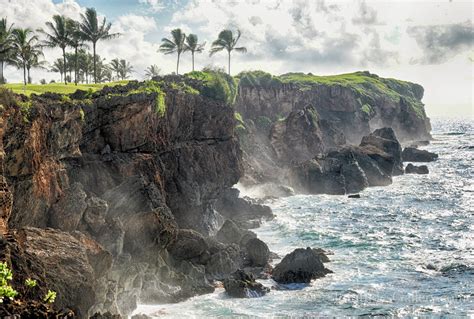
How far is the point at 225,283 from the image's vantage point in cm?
3834

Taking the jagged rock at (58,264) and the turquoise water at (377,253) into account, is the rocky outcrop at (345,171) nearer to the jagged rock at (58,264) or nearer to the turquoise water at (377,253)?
the turquoise water at (377,253)

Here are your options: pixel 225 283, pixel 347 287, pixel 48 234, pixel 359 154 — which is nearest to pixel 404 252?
pixel 347 287

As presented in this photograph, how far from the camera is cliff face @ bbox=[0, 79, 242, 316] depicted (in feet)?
90.4

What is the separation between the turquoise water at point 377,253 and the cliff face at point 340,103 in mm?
47723

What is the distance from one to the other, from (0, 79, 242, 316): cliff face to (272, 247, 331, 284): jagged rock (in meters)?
4.68

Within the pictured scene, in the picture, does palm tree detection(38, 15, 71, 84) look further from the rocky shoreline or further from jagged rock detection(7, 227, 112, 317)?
jagged rock detection(7, 227, 112, 317)

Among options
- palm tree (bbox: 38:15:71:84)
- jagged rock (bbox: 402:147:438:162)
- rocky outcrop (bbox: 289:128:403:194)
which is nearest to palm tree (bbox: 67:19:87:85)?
palm tree (bbox: 38:15:71:84)

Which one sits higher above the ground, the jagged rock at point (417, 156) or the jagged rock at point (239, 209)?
the jagged rock at point (417, 156)

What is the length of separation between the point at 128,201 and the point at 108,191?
89.3 inches

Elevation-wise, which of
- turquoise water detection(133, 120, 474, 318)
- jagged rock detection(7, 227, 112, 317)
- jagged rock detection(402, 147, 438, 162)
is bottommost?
turquoise water detection(133, 120, 474, 318)

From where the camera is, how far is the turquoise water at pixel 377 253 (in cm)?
3503

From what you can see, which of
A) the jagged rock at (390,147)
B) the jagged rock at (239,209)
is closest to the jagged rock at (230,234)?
the jagged rock at (239,209)

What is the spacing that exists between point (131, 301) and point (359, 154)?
71.5m

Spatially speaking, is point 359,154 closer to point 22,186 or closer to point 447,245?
point 447,245
